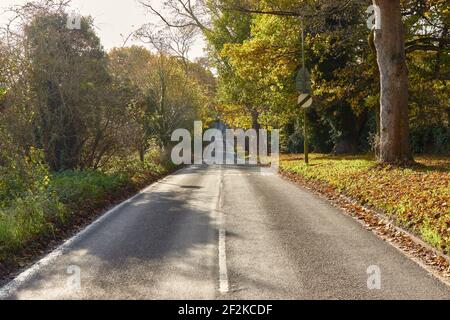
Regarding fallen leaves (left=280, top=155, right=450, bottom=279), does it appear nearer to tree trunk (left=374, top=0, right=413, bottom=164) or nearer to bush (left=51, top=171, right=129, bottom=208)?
tree trunk (left=374, top=0, right=413, bottom=164)

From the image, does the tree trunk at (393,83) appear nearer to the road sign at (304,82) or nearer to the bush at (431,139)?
the road sign at (304,82)

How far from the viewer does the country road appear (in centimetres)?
629

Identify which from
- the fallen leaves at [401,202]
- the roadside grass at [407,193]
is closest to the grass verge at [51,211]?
the fallen leaves at [401,202]

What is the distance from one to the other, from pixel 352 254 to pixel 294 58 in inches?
827

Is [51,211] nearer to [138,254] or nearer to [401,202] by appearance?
[138,254]

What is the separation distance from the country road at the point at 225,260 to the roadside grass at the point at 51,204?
668 mm

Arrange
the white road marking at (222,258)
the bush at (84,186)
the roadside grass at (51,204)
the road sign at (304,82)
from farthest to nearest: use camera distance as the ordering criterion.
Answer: the road sign at (304,82), the bush at (84,186), the roadside grass at (51,204), the white road marking at (222,258)

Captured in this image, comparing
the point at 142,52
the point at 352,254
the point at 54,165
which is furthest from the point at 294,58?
the point at 142,52

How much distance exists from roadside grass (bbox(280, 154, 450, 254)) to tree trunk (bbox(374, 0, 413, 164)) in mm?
939

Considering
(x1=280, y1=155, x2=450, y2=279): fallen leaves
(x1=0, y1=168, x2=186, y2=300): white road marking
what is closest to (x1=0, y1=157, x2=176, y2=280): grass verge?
(x1=0, y1=168, x2=186, y2=300): white road marking

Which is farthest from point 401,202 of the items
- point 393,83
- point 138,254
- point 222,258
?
point 393,83

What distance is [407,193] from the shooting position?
12.2 meters

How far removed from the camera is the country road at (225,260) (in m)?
6.29

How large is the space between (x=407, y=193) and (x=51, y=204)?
8665 millimetres
